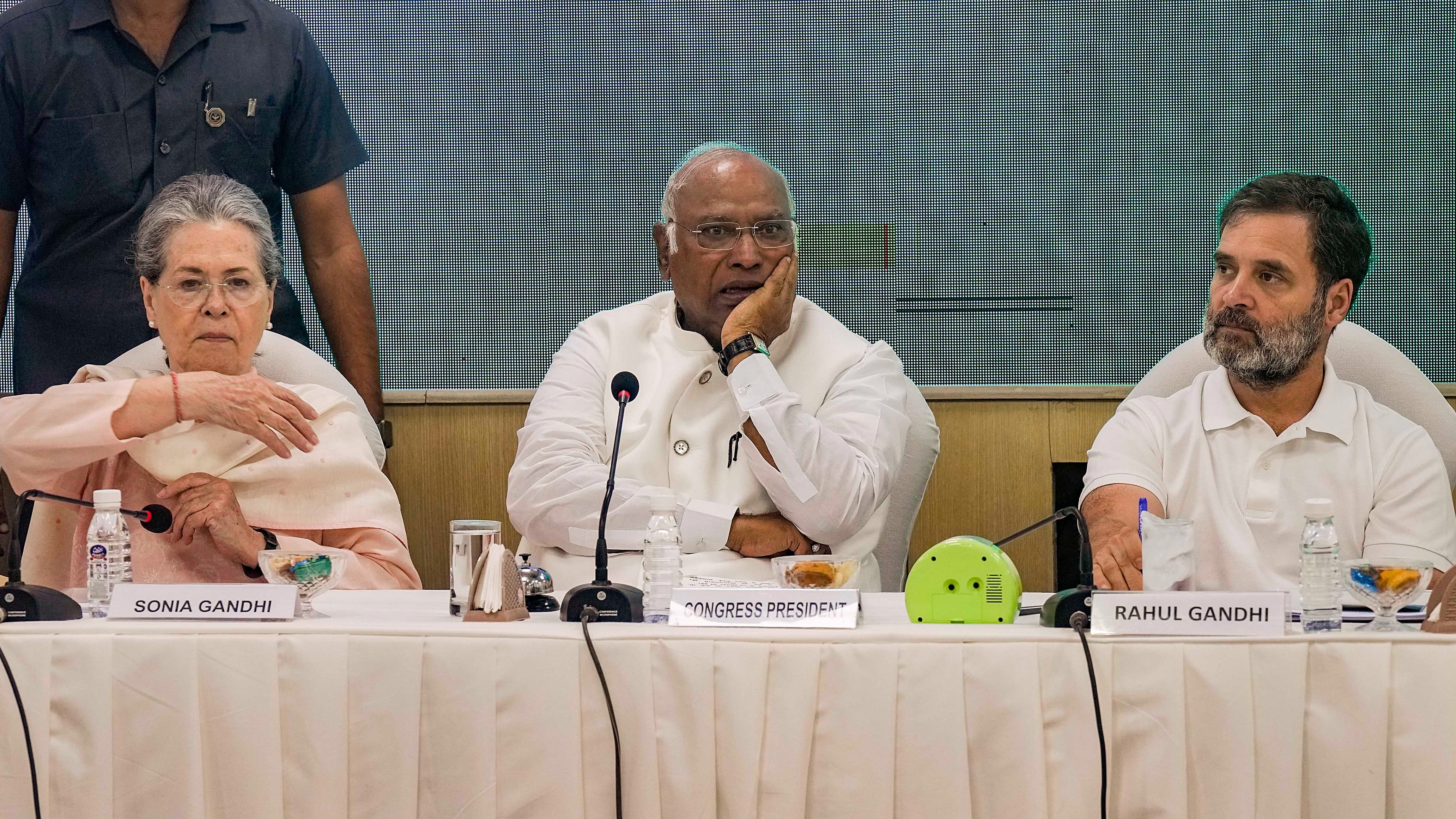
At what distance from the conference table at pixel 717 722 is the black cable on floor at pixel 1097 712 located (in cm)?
1

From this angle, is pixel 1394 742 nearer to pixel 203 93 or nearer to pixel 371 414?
pixel 371 414

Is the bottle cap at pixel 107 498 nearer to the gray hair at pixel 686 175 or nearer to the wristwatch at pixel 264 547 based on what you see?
the wristwatch at pixel 264 547

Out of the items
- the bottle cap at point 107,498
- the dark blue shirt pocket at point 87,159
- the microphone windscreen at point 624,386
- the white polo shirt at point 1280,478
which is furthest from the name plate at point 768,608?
the dark blue shirt pocket at point 87,159

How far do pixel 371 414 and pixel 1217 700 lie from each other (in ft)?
7.29

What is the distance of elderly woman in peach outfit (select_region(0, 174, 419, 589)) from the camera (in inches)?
90.7

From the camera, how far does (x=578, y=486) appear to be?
2.45 meters

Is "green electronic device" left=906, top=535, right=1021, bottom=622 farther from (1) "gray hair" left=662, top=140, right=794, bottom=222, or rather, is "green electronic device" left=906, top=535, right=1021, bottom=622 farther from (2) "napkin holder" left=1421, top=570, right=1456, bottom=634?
(1) "gray hair" left=662, top=140, right=794, bottom=222

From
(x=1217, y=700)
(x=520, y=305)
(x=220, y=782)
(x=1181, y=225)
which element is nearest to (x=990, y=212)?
(x=1181, y=225)

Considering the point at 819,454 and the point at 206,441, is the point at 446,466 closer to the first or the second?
the point at 206,441

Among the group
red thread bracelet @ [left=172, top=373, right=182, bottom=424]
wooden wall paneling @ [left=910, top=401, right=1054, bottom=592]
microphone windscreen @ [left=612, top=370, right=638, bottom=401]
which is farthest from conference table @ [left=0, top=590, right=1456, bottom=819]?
wooden wall paneling @ [left=910, top=401, right=1054, bottom=592]

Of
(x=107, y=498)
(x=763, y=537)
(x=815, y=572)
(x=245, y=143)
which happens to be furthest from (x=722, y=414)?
(x=245, y=143)

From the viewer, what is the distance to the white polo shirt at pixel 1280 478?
2.26 m

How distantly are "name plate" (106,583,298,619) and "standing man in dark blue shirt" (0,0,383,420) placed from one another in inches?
57.1

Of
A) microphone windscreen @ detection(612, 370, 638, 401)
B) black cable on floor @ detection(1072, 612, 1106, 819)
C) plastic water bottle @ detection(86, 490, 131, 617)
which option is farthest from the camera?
microphone windscreen @ detection(612, 370, 638, 401)
